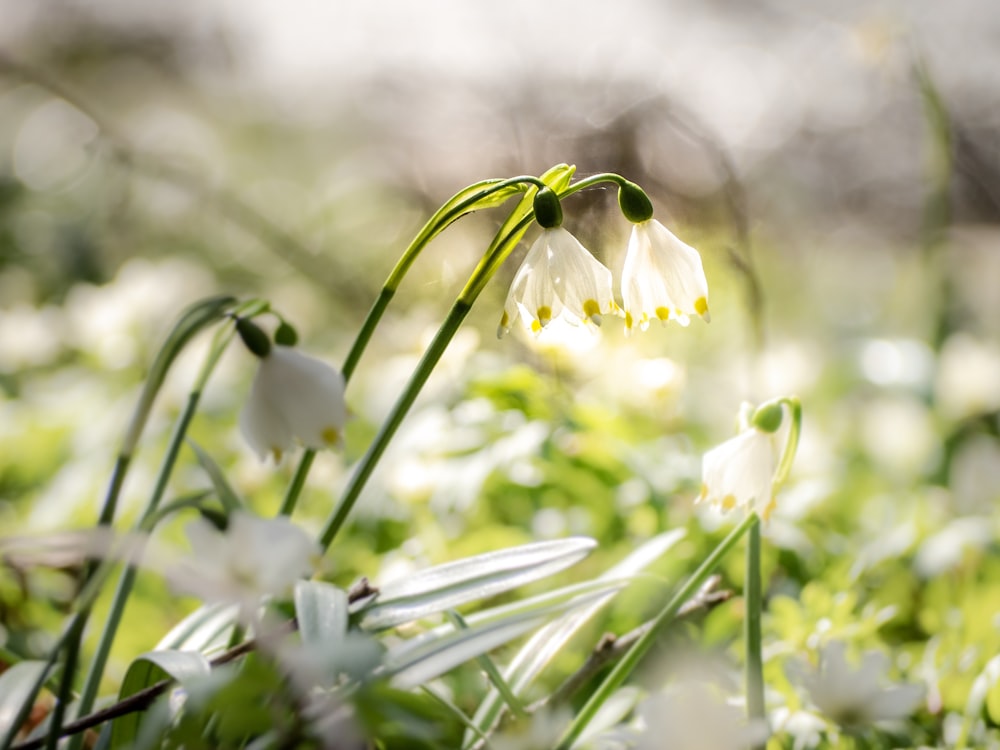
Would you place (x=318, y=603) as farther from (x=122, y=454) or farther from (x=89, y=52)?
(x=89, y=52)

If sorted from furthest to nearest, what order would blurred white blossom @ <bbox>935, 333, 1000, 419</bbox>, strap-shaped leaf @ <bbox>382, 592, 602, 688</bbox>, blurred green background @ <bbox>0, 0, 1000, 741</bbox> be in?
blurred white blossom @ <bbox>935, 333, 1000, 419</bbox>
blurred green background @ <bbox>0, 0, 1000, 741</bbox>
strap-shaped leaf @ <bbox>382, 592, 602, 688</bbox>

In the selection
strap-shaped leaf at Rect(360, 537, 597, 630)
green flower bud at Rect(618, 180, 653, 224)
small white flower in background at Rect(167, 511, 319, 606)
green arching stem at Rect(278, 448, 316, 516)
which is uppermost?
green flower bud at Rect(618, 180, 653, 224)

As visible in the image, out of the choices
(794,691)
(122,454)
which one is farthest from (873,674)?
(122,454)

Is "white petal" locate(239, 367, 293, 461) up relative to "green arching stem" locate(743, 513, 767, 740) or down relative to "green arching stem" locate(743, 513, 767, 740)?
up

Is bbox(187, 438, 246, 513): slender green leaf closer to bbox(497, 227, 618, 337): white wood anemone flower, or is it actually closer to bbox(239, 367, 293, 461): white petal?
bbox(239, 367, 293, 461): white petal

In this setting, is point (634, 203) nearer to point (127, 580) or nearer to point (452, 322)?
point (452, 322)

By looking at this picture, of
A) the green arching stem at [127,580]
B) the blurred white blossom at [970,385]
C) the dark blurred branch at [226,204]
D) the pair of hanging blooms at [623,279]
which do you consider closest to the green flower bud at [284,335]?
the green arching stem at [127,580]

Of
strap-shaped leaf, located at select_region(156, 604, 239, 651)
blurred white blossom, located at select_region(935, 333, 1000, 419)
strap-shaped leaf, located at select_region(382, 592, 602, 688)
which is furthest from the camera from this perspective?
blurred white blossom, located at select_region(935, 333, 1000, 419)

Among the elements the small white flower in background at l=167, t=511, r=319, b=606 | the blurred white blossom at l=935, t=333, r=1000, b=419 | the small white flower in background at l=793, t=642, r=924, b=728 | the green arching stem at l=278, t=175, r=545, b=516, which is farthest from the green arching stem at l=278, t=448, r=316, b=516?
the blurred white blossom at l=935, t=333, r=1000, b=419
